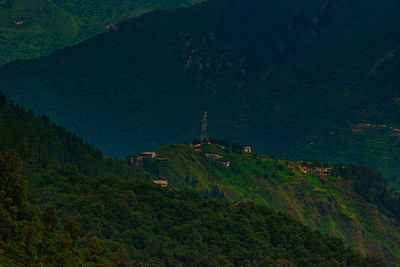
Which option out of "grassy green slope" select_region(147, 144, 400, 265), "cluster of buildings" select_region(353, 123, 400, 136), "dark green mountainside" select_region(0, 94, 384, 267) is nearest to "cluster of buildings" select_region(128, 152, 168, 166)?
"grassy green slope" select_region(147, 144, 400, 265)

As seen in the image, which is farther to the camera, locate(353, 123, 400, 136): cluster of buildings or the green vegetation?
locate(353, 123, 400, 136): cluster of buildings

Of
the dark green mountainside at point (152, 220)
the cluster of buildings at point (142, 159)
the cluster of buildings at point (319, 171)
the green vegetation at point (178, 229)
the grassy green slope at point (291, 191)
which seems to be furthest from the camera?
the cluster of buildings at point (319, 171)

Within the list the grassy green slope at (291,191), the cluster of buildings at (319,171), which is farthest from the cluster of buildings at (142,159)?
the cluster of buildings at (319,171)

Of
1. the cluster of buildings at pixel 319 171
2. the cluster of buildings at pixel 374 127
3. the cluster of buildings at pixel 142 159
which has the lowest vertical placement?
the cluster of buildings at pixel 319 171

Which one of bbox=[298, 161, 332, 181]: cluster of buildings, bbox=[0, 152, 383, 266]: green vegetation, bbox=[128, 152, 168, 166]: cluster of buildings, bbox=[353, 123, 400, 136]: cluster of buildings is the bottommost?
bbox=[0, 152, 383, 266]: green vegetation

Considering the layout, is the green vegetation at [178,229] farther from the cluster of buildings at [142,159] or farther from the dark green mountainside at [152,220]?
the cluster of buildings at [142,159]

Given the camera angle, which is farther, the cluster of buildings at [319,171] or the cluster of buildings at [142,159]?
the cluster of buildings at [319,171]

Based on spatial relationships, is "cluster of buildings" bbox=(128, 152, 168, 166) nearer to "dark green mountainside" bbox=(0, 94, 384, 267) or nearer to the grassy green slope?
the grassy green slope

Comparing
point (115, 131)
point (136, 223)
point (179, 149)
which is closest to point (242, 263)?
point (136, 223)

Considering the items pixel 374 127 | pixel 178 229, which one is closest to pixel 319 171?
pixel 374 127

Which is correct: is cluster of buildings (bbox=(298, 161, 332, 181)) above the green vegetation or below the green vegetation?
above
